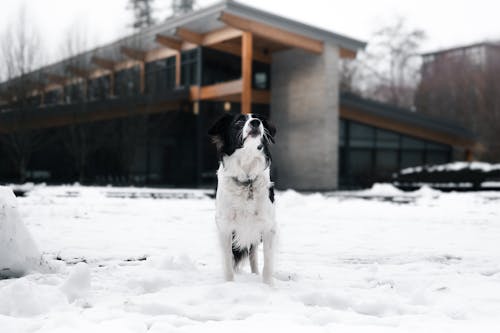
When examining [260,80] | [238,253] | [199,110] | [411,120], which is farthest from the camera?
[411,120]

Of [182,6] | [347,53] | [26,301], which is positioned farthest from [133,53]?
[182,6]

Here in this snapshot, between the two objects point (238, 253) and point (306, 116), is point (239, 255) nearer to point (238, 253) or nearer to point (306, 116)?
point (238, 253)

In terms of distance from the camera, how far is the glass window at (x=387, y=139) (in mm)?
28163

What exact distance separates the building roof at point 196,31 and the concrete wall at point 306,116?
1.29 m

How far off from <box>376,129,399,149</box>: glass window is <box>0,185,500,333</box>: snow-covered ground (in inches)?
756

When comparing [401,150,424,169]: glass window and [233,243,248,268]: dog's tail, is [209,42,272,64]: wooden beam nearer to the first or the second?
[401,150,424,169]: glass window

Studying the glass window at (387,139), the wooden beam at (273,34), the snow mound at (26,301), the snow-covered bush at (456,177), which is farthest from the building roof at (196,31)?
the snow mound at (26,301)

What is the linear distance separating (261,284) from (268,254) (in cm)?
33

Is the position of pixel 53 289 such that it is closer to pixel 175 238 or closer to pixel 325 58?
pixel 175 238

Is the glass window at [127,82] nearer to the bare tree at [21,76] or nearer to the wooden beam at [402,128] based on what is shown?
the bare tree at [21,76]

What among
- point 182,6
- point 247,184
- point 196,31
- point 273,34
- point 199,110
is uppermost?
point 182,6

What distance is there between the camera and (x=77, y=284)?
3.79 meters

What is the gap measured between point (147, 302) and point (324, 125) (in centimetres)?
2204

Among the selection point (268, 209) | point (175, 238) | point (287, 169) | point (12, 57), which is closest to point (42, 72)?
point (12, 57)
